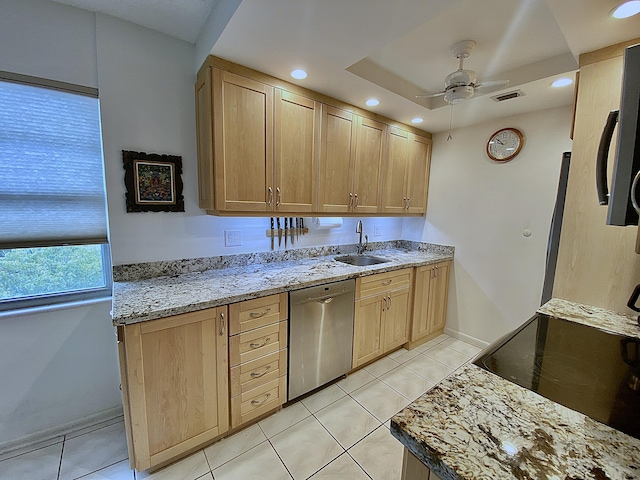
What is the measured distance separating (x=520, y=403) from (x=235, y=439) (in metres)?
1.68

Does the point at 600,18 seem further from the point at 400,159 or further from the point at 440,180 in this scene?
the point at 440,180

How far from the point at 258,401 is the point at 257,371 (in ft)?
0.70

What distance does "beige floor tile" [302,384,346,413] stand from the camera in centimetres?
201

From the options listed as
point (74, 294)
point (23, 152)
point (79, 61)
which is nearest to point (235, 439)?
point (74, 294)

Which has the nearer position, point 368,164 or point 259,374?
point 259,374

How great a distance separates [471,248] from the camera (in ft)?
9.57

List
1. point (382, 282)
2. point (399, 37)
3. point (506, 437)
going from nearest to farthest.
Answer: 1. point (506, 437)
2. point (399, 37)
3. point (382, 282)

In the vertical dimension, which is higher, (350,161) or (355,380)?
(350,161)

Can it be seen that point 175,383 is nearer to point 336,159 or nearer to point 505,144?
point 336,159

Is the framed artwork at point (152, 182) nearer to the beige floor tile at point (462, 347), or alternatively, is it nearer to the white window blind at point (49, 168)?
the white window blind at point (49, 168)

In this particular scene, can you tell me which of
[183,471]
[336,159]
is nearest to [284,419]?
[183,471]

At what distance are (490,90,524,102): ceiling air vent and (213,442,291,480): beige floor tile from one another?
2.92 metres

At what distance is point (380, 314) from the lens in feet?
8.12

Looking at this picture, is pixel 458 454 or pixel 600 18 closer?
pixel 458 454
